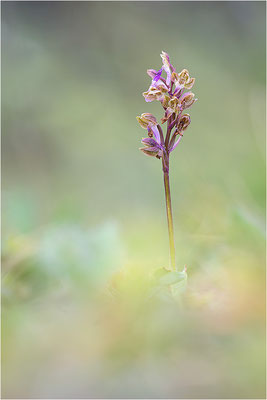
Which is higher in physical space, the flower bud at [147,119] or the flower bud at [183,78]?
the flower bud at [183,78]

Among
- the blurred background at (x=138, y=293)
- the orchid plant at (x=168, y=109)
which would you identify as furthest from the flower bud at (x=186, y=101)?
the blurred background at (x=138, y=293)

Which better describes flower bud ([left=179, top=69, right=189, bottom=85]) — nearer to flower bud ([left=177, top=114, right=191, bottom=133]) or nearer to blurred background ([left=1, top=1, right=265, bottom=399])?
flower bud ([left=177, top=114, right=191, bottom=133])

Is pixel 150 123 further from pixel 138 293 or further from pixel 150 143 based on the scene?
pixel 138 293

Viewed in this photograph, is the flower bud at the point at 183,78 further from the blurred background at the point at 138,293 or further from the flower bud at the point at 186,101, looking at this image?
the blurred background at the point at 138,293

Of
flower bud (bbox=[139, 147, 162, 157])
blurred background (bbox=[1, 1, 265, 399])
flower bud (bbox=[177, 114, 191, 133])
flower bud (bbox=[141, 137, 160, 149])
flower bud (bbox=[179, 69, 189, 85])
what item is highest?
flower bud (bbox=[179, 69, 189, 85])

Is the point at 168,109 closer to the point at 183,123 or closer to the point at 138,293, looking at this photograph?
the point at 183,123

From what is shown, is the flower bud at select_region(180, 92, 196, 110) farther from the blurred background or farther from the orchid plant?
the blurred background

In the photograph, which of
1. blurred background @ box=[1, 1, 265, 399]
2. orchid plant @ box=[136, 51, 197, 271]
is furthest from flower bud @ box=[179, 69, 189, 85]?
blurred background @ box=[1, 1, 265, 399]

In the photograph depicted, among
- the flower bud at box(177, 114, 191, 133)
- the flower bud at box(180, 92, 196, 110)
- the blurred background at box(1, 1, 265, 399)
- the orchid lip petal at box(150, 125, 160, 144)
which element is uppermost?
the flower bud at box(180, 92, 196, 110)

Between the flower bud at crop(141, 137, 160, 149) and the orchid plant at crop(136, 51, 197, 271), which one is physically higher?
the orchid plant at crop(136, 51, 197, 271)

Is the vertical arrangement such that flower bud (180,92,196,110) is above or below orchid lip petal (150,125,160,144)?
above

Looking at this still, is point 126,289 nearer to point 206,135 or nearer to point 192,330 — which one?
point 192,330

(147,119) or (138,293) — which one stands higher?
(147,119)

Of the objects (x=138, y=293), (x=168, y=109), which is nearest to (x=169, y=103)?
(x=168, y=109)
